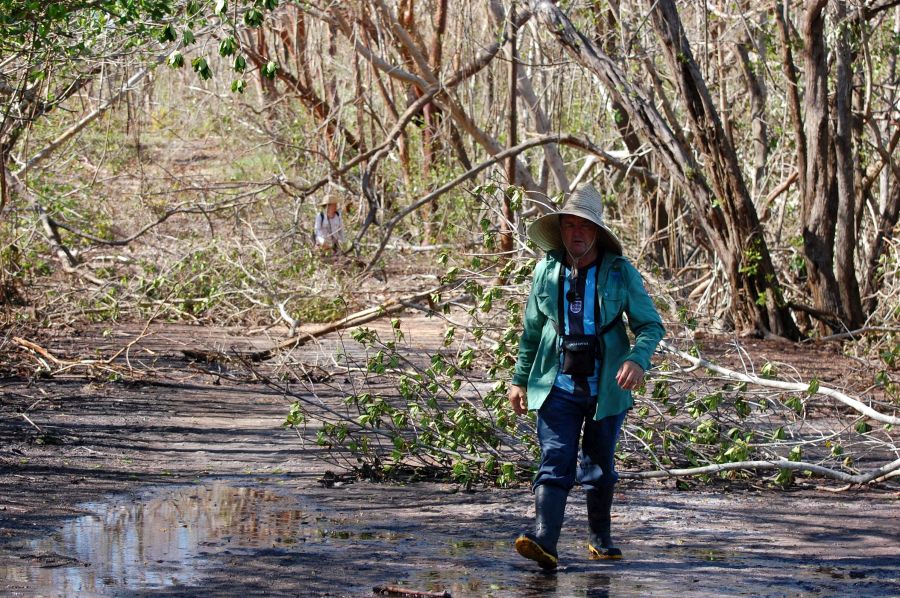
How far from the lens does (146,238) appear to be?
18.6 meters

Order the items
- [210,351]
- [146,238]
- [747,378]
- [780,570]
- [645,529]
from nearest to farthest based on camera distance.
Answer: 1. [780,570]
2. [645,529]
3. [747,378]
4. [210,351]
5. [146,238]

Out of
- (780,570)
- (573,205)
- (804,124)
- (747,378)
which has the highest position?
(804,124)

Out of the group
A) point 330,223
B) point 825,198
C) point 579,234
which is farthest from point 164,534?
point 330,223

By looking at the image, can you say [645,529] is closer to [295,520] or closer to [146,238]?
[295,520]

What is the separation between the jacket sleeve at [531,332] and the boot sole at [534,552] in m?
0.75

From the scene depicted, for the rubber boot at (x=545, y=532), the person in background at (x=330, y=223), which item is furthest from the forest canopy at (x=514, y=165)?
the rubber boot at (x=545, y=532)

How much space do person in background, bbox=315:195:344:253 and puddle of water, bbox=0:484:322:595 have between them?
8.43 metres

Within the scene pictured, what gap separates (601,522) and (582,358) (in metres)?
0.77

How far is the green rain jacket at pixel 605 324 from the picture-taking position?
17.5ft

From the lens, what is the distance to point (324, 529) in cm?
613

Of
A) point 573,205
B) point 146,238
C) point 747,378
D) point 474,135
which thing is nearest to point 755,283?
point 474,135

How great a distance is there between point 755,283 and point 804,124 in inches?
67.1

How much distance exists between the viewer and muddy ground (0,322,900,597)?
5.10 m

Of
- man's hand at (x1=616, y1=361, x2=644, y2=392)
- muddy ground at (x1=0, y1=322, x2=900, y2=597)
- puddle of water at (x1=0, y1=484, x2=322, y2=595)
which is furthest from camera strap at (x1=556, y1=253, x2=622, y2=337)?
puddle of water at (x1=0, y1=484, x2=322, y2=595)
